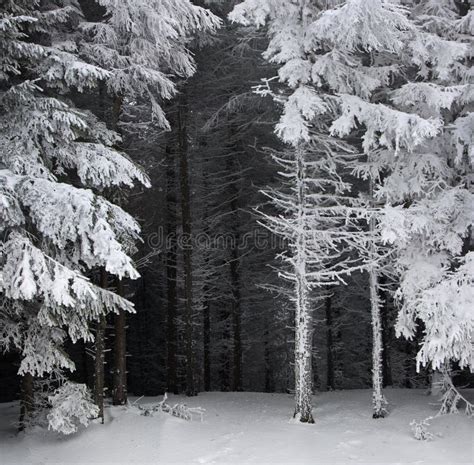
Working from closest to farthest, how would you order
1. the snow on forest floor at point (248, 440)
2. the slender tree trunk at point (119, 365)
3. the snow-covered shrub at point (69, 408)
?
1. the snow on forest floor at point (248, 440)
2. the snow-covered shrub at point (69, 408)
3. the slender tree trunk at point (119, 365)

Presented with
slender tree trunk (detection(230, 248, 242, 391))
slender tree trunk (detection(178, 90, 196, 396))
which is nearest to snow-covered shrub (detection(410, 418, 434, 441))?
slender tree trunk (detection(178, 90, 196, 396))

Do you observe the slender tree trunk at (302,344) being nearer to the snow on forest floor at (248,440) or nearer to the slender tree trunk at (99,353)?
the snow on forest floor at (248,440)

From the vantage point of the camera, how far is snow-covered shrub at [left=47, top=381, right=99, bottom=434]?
883 cm

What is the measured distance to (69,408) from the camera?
8969mm

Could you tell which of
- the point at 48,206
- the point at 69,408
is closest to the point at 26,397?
the point at 69,408

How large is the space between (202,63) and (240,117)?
2.27 metres

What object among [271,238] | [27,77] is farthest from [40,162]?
[271,238]

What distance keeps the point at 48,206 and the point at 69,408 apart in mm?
3852

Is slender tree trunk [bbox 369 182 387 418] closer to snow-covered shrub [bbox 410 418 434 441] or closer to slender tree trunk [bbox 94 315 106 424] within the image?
snow-covered shrub [bbox 410 418 434 441]

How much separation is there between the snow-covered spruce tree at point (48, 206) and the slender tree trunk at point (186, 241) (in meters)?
5.22

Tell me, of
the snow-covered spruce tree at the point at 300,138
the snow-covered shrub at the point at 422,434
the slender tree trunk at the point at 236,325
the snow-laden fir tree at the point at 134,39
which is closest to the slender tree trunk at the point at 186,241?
the slender tree trunk at the point at 236,325

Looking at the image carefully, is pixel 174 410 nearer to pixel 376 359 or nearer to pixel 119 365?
pixel 119 365

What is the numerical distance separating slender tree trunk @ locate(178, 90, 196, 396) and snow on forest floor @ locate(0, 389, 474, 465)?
11.4 ft

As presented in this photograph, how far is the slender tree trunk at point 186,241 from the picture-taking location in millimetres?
15062
